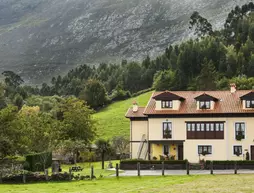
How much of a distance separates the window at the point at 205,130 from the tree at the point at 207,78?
5575 centimetres

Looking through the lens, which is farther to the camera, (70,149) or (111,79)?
(111,79)

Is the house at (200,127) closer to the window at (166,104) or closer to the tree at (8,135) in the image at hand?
the window at (166,104)

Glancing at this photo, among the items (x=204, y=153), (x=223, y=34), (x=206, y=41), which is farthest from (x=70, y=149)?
(x=223, y=34)

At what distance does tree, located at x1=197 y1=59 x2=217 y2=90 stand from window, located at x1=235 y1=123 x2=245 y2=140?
55868mm

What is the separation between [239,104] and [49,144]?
2236cm

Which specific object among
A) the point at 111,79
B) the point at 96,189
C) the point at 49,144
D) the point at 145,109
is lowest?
the point at 96,189

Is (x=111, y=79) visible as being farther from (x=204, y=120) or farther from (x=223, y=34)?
(x=204, y=120)

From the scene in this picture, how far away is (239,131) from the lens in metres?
62.8

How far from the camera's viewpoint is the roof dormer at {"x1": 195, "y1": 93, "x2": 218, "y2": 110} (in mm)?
64500

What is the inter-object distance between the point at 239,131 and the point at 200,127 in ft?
14.3

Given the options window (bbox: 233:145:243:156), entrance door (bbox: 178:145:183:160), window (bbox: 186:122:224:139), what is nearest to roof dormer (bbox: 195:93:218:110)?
window (bbox: 186:122:224:139)

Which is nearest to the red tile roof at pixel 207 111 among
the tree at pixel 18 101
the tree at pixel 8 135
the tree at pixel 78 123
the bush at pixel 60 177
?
the tree at pixel 78 123

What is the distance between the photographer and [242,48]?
447 ft

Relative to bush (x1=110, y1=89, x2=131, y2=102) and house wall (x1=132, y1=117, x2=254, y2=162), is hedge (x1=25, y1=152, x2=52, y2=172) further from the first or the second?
bush (x1=110, y1=89, x2=131, y2=102)
